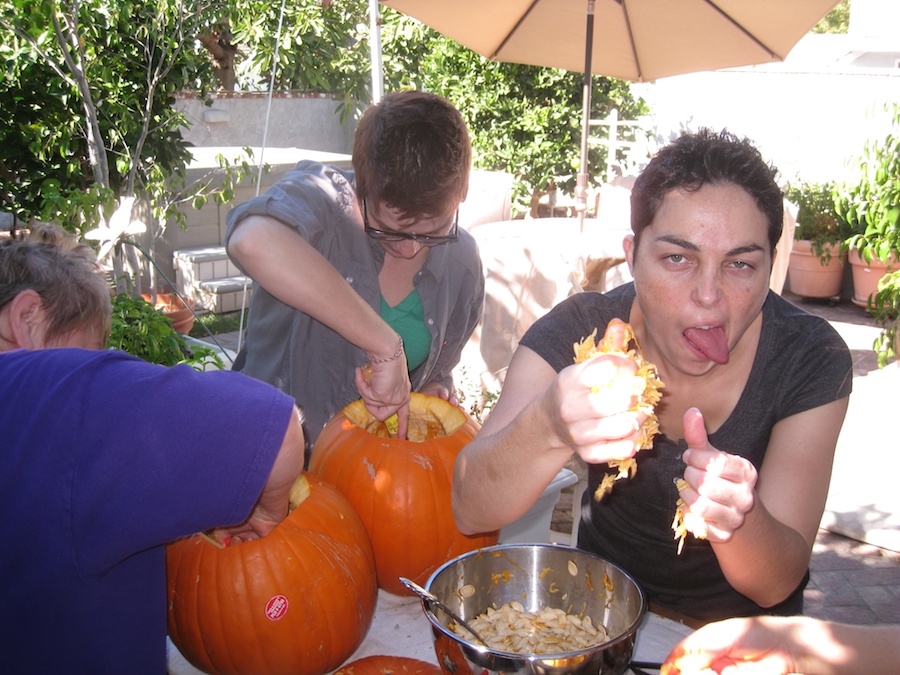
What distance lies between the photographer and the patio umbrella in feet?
13.9

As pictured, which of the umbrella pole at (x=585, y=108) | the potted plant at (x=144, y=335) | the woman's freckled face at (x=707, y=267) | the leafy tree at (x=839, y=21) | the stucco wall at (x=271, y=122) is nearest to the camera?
the woman's freckled face at (x=707, y=267)

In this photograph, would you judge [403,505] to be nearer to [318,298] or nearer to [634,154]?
[318,298]

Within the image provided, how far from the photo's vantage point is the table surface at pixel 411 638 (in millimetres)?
1633

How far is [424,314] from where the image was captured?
2.59 meters

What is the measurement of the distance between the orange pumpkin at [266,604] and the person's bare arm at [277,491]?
0.11ft

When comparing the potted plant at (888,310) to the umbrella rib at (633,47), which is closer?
the umbrella rib at (633,47)

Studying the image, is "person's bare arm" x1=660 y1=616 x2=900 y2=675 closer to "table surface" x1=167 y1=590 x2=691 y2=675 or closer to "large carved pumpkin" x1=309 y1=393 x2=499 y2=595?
"table surface" x1=167 y1=590 x2=691 y2=675

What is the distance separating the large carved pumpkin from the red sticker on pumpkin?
39cm

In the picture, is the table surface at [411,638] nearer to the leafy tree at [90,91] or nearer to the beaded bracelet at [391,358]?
the beaded bracelet at [391,358]

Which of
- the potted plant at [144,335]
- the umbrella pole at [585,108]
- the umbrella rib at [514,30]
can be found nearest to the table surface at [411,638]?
Result: the potted plant at [144,335]

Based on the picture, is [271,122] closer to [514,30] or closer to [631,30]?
[514,30]

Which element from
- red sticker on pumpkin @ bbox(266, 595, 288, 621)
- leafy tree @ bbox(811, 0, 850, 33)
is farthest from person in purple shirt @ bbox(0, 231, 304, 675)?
leafy tree @ bbox(811, 0, 850, 33)

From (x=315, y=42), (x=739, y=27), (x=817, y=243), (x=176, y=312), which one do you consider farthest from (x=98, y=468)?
(x=817, y=243)

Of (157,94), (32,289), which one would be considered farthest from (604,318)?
(157,94)
